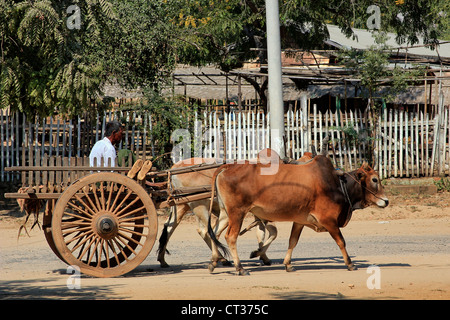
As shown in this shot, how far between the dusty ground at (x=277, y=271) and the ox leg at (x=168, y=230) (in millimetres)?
165

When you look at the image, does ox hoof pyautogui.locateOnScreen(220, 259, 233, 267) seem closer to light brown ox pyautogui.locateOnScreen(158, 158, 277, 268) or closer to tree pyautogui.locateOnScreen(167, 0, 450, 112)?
light brown ox pyautogui.locateOnScreen(158, 158, 277, 268)

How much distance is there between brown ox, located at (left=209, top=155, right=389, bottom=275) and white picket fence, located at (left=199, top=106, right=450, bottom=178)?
7797mm

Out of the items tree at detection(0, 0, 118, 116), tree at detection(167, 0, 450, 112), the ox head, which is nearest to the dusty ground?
the ox head

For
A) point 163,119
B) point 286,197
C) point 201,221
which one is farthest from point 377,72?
point 286,197

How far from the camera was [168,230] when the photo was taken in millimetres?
9492

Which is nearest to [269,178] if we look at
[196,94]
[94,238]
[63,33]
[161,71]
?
[94,238]

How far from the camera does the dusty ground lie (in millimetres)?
6977

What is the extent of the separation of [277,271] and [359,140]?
9192 millimetres

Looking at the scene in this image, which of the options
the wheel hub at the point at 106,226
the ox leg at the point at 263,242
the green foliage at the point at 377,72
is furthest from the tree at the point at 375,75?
the wheel hub at the point at 106,226

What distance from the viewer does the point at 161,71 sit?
60.3 ft

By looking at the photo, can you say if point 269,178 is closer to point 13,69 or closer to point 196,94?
point 13,69

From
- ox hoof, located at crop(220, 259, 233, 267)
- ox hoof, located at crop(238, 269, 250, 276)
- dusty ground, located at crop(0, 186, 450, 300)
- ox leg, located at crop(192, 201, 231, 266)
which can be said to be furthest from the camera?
ox hoof, located at crop(220, 259, 233, 267)

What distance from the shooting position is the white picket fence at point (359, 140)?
1647 centimetres

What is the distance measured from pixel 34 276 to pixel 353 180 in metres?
4.72
